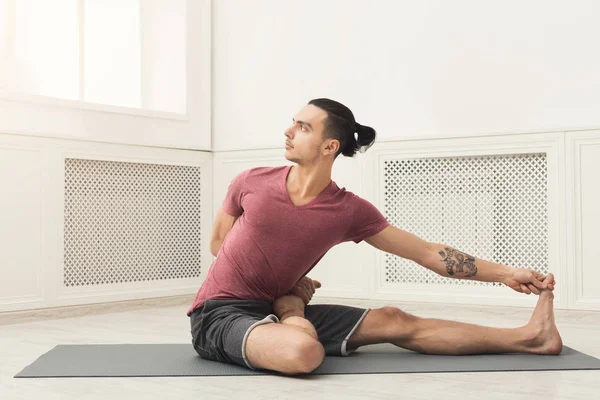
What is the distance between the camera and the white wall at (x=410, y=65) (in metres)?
4.32

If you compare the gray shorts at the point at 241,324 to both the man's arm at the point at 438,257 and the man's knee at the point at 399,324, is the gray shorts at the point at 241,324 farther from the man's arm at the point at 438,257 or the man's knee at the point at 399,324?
the man's arm at the point at 438,257

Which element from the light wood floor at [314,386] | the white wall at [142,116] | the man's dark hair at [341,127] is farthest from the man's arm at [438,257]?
the white wall at [142,116]

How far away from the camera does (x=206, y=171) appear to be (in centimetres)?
545

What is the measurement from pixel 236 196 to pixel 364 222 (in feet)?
1.56

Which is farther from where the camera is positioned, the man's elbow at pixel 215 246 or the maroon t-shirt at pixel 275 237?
the man's elbow at pixel 215 246

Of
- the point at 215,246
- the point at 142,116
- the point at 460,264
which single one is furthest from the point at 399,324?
the point at 142,116

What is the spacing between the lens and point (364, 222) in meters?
2.95

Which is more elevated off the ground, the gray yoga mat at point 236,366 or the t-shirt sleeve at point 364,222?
the t-shirt sleeve at point 364,222

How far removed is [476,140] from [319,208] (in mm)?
1938

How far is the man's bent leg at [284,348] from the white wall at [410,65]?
2.33m

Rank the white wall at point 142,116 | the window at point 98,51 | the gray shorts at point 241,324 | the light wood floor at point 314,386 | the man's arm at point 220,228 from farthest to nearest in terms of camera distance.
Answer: the window at point 98,51, the white wall at point 142,116, the man's arm at point 220,228, the gray shorts at point 241,324, the light wood floor at point 314,386

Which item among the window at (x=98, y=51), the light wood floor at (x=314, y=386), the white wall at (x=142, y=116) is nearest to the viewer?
the light wood floor at (x=314, y=386)

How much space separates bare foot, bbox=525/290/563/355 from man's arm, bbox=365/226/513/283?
187mm

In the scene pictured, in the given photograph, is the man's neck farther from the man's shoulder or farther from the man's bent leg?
the man's bent leg
